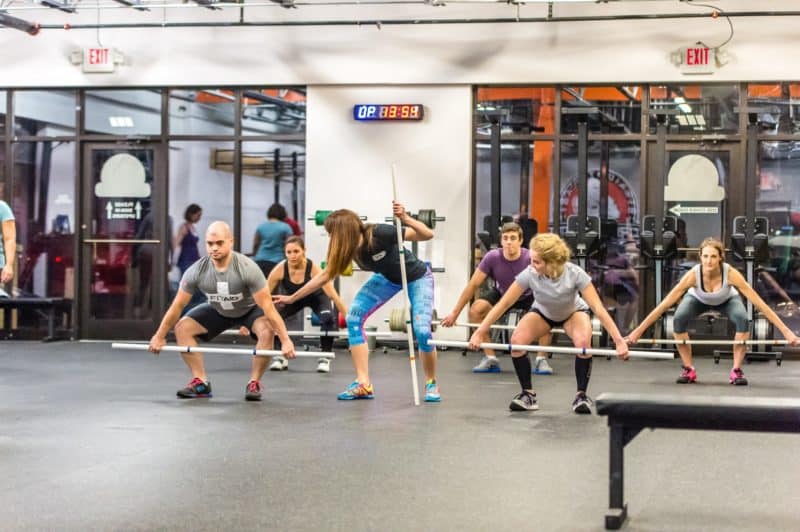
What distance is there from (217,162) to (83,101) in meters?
1.67

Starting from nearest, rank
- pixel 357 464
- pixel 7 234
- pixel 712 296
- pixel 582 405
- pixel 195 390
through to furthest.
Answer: pixel 357 464
pixel 582 405
pixel 195 390
pixel 7 234
pixel 712 296

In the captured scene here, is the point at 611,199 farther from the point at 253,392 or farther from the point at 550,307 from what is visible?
the point at 253,392

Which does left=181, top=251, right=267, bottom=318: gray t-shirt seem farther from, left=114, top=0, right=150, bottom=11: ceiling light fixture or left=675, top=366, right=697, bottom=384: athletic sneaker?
left=114, top=0, right=150, bottom=11: ceiling light fixture

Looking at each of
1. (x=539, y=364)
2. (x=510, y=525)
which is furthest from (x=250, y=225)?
(x=510, y=525)

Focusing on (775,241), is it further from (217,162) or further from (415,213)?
(217,162)

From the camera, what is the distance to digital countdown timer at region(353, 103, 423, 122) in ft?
39.1

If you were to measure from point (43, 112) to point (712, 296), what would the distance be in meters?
7.71

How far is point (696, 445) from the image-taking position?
5508 mm

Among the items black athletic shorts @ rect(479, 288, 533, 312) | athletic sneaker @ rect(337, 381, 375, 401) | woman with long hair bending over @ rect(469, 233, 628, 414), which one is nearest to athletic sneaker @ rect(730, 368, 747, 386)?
black athletic shorts @ rect(479, 288, 533, 312)

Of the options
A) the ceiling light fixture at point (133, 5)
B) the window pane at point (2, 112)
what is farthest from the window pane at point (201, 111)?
the window pane at point (2, 112)

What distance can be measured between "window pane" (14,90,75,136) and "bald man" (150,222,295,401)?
6.06 m

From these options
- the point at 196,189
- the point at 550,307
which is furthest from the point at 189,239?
the point at 550,307

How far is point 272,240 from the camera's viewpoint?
11750mm

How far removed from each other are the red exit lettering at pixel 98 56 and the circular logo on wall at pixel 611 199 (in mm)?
5099
